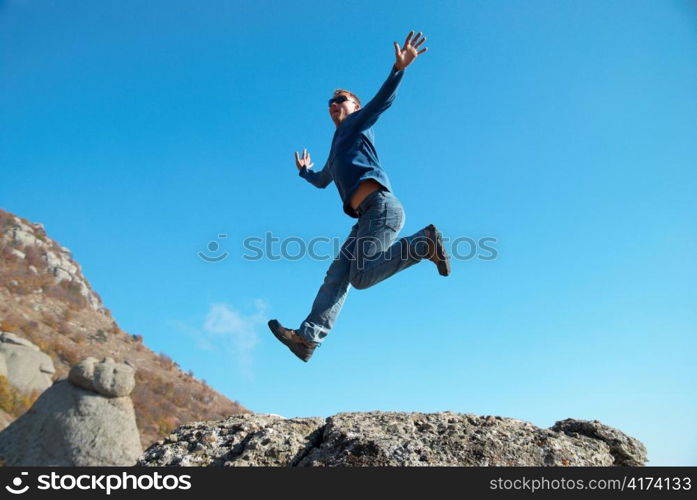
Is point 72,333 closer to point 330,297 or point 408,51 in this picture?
point 330,297

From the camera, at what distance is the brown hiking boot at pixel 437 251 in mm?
4070

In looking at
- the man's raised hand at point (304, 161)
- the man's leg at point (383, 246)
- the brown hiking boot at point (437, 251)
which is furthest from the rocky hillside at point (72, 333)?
the brown hiking boot at point (437, 251)

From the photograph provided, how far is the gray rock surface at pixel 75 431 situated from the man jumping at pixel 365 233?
16.8 meters

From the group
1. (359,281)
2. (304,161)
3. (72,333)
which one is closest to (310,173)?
(304,161)

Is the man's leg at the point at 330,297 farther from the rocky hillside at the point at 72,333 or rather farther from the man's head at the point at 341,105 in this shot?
the rocky hillside at the point at 72,333

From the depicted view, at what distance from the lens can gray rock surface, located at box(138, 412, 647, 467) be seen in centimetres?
299

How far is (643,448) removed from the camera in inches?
138

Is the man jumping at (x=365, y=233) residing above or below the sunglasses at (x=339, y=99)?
below

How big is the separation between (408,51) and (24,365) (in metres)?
26.0

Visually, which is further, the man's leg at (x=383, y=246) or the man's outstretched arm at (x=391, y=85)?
the man's outstretched arm at (x=391, y=85)

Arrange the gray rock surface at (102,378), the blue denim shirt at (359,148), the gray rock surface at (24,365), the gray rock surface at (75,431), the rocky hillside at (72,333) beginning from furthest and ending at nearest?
the rocky hillside at (72,333) → the gray rock surface at (24,365) → the gray rock surface at (102,378) → the gray rock surface at (75,431) → the blue denim shirt at (359,148)
